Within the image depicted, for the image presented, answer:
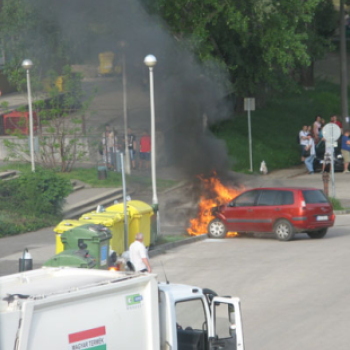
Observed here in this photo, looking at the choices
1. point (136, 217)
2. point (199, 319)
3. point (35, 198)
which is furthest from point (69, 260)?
point (35, 198)

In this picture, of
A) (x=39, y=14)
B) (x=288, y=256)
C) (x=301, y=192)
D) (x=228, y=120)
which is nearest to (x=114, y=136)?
(x=39, y=14)

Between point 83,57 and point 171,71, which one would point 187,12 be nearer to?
point 171,71

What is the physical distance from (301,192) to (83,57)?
12817 millimetres

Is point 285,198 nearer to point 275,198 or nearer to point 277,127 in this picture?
point 275,198

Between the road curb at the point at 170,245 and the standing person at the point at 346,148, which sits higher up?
the standing person at the point at 346,148

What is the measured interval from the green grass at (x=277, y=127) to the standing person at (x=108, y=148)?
5.00 meters

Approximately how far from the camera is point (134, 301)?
8156mm

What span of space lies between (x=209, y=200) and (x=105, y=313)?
1673 cm

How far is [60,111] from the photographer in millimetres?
31031

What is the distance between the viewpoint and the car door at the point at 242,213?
73.5 ft

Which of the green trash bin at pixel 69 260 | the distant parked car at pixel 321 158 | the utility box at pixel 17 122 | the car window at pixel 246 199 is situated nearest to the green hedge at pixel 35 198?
the car window at pixel 246 199

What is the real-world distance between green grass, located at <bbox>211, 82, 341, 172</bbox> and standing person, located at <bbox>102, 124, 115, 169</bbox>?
5.00m

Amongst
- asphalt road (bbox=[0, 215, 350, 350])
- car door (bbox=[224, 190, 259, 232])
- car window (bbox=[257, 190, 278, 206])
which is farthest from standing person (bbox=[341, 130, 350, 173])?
car window (bbox=[257, 190, 278, 206])

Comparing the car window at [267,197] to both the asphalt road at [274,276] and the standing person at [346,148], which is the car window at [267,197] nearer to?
the asphalt road at [274,276]
